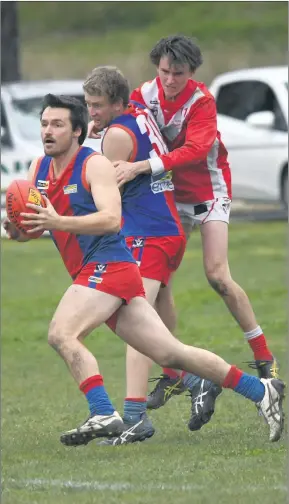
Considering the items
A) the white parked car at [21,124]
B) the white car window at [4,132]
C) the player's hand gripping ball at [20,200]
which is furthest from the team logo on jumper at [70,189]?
the white car window at [4,132]

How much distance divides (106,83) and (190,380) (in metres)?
1.70

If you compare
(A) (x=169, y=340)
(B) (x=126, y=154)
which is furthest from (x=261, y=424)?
(B) (x=126, y=154)

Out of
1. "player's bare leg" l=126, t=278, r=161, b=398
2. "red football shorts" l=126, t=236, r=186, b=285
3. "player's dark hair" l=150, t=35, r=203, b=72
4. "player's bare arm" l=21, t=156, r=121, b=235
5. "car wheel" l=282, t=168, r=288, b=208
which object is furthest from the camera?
"car wheel" l=282, t=168, r=288, b=208

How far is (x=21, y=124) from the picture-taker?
21.6m

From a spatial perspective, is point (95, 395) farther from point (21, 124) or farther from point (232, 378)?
point (21, 124)

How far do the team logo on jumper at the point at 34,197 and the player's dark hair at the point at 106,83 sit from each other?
95 centimetres

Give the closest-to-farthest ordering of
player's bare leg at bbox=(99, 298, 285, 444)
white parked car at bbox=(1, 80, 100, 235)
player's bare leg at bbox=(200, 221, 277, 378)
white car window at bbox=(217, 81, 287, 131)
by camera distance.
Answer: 1. player's bare leg at bbox=(99, 298, 285, 444)
2. player's bare leg at bbox=(200, 221, 277, 378)
3. white parked car at bbox=(1, 80, 100, 235)
4. white car window at bbox=(217, 81, 287, 131)

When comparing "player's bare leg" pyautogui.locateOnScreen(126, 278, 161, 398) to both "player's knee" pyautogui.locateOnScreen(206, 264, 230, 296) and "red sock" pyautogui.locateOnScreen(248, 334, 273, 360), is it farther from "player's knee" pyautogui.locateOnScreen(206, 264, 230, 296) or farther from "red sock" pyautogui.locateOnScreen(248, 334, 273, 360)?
"red sock" pyautogui.locateOnScreen(248, 334, 273, 360)

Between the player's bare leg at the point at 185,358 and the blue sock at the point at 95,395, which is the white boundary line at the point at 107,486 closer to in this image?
the blue sock at the point at 95,395

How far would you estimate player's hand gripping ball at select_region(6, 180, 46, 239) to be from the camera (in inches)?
269

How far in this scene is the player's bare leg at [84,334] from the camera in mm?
7055

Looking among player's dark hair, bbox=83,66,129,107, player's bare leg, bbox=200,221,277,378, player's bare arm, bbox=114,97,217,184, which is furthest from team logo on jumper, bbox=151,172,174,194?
player's dark hair, bbox=83,66,129,107

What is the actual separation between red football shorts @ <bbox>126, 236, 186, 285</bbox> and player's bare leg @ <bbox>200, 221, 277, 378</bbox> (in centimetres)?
43

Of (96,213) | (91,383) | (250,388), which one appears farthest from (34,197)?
(250,388)
